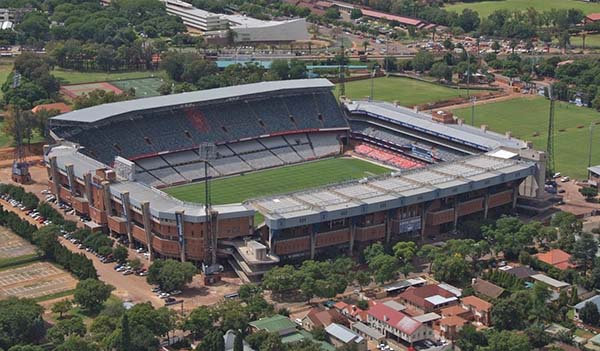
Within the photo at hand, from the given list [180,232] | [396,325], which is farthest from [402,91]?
[396,325]

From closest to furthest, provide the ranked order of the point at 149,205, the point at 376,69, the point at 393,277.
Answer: the point at 393,277
the point at 149,205
the point at 376,69

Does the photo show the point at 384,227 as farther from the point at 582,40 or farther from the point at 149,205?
the point at 582,40

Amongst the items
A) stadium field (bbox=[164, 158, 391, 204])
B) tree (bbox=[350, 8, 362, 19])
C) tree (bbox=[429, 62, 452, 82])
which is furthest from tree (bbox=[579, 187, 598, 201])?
tree (bbox=[350, 8, 362, 19])

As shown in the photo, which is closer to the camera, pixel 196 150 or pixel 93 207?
pixel 93 207

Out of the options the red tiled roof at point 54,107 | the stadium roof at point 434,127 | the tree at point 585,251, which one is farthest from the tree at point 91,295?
the red tiled roof at point 54,107

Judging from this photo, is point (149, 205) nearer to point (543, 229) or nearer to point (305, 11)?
point (543, 229)

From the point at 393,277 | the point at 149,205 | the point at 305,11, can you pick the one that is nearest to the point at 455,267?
the point at 393,277

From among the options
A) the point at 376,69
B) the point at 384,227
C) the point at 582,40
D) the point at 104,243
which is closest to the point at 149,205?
the point at 104,243

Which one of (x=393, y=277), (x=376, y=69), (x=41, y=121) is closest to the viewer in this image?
(x=393, y=277)

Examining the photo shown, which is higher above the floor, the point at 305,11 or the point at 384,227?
the point at 305,11
